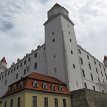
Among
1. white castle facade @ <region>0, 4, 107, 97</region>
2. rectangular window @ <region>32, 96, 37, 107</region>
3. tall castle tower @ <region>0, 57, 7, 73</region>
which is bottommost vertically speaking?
rectangular window @ <region>32, 96, 37, 107</region>

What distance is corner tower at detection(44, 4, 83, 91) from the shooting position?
3681 centimetres

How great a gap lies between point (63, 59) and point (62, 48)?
A: 9.30 feet

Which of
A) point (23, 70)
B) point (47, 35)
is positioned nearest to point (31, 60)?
point (23, 70)

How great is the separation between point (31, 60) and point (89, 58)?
17.8 meters

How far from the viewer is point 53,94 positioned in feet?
98.1

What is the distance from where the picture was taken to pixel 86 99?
29734mm

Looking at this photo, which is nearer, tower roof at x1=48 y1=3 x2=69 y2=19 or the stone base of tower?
the stone base of tower

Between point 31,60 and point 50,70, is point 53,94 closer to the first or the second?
point 50,70

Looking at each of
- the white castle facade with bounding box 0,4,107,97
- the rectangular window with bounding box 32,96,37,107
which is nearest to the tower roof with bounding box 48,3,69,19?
the white castle facade with bounding box 0,4,107,97

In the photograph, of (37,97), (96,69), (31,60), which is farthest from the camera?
(96,69)

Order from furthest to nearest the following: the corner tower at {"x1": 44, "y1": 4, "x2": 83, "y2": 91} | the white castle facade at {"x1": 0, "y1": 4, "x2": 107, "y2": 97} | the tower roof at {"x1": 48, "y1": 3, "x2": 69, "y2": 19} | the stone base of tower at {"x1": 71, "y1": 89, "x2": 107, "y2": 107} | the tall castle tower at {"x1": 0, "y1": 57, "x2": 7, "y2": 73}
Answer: the tall castle tower at {"x1": 0, "y1": 57, "x2": 7, "y2": 73} < the tower roof at {"x1": 48, "y1": 3, "x2": 69, "y2": 19} < the white castle facade at {"x1": 0, "y1": 4, "x2": 107, "y2": 97} < the corner tower at {"x1": 44, "y1": 4, "x2": 83, "y2": 91} < the stone base of tower at {"x1": 71, "y1": 89, "x2": 107, "y2": 107}

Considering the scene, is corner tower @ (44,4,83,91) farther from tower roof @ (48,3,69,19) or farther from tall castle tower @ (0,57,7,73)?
tall castle tower @ (0,57,7,73)

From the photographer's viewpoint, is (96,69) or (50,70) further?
(96,69)

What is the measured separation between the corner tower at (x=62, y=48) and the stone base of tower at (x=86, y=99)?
3.13 m
